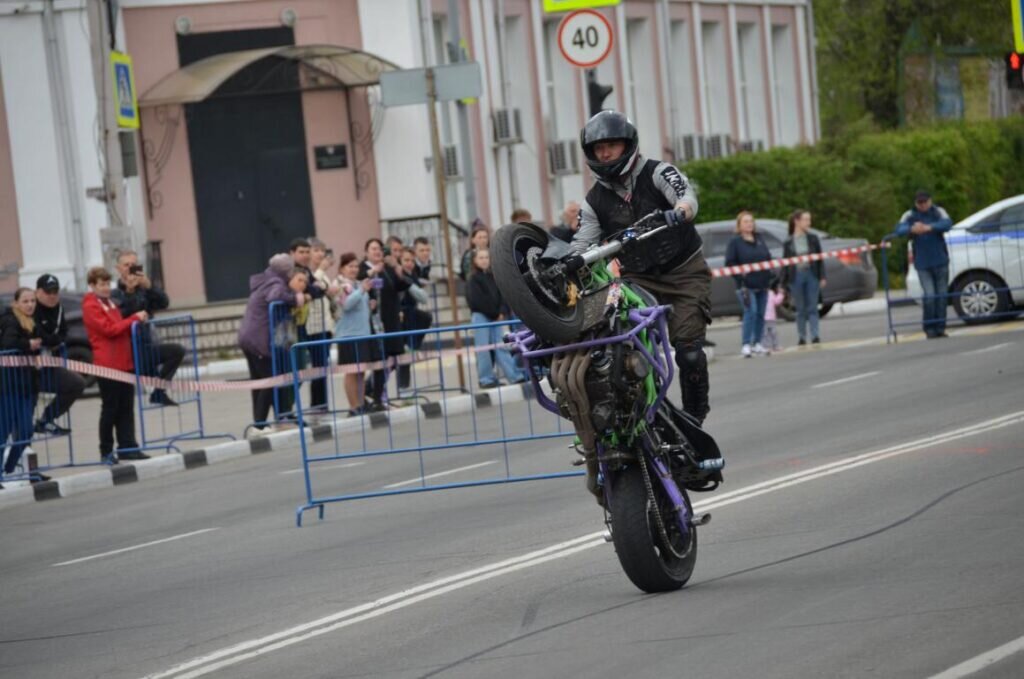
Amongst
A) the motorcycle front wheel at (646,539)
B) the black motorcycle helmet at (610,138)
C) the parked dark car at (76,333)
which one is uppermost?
the black motorcycle helmet at (610,138)

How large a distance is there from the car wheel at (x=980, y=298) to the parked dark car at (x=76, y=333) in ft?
37.6

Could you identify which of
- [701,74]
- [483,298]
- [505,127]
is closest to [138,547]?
Answer: [483,298]

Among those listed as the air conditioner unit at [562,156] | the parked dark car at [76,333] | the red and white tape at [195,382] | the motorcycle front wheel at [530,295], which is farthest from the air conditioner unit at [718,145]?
the motorcycle front wheel at [530,295]

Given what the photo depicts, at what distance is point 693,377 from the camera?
927cm

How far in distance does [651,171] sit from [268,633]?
280 cm

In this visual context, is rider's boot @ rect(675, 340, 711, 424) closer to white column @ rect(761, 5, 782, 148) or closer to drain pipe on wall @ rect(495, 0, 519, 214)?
drain pipe on wall @ rect(495, 0, 519, 214)

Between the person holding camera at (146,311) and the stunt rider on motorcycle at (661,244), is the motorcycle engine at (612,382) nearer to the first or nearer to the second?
the stunt rider on motorcycle at (661,244)

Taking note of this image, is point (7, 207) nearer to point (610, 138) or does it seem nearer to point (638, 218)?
point (638, 218)

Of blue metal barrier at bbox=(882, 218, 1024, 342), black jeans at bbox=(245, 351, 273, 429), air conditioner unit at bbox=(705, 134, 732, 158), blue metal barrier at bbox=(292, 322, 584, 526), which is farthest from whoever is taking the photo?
air conditioner unit at bbox=(705, 134, 732, 158)

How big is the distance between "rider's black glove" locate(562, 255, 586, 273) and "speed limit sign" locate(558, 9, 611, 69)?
44.3ft

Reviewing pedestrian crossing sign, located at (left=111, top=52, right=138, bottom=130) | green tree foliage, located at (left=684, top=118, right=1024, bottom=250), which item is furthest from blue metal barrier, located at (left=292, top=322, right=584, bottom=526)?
green tree foliage, located at (left=684, top=118, right=1024, bottom=250)

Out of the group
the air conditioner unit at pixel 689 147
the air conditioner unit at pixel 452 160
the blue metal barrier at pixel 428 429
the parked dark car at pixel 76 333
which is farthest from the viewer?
the air conditioner unit at pixel 689 147

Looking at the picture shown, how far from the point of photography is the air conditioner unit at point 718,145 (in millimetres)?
46688

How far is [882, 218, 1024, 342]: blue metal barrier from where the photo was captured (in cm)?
2444
